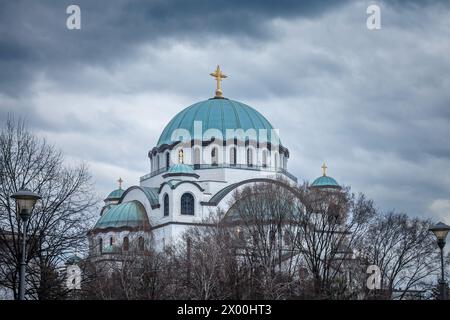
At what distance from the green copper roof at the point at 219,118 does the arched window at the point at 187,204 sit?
6248 millimetres

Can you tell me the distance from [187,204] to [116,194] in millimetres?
15743

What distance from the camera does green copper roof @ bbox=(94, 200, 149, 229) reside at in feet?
253

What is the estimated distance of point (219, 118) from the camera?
79.4m

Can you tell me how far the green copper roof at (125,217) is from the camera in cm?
7712

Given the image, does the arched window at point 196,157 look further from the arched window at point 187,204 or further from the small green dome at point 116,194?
the small green dome at point 116,194

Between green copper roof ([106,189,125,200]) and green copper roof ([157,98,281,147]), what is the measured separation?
8.81 metres

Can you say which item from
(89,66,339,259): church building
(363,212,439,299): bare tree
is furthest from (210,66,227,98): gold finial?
(363,212,439,299): bare tree

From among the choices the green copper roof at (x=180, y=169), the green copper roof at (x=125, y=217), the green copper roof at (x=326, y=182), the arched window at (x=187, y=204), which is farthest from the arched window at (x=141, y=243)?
the green copper roof at (x=326, y=182)

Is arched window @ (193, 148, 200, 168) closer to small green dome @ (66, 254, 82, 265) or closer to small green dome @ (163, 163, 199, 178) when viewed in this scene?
small green dome @ (163, 163, 199, 178)

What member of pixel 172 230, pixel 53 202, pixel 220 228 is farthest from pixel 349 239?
Result: pixel 53 202

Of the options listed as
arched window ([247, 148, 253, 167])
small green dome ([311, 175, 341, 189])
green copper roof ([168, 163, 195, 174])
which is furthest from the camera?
arched window ([247, 148, 253, 167])

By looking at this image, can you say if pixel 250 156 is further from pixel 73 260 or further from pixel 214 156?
pixel 73 260

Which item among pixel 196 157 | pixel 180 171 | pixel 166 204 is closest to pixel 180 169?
pixel 180 171
